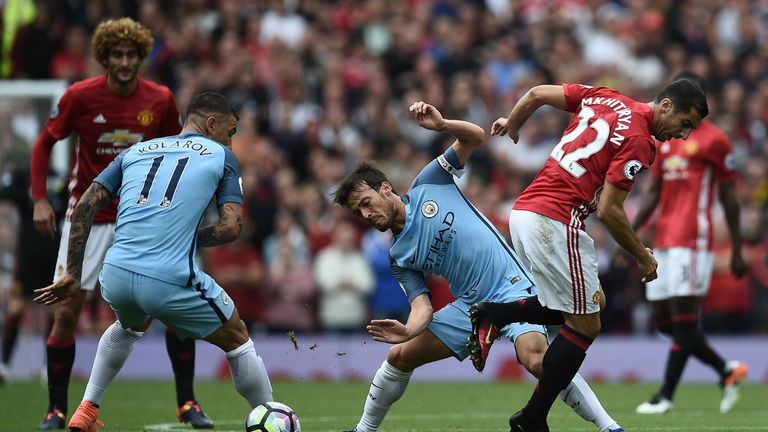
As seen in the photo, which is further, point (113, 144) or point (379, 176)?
point (113, 144)


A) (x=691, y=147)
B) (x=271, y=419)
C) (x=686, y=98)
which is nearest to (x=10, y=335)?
(x=271, y=419)

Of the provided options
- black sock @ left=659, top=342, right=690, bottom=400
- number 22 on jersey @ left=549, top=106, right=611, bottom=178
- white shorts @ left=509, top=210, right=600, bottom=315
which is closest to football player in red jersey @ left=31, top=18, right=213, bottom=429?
white shorts @ left=509, top=210, right=600, bottom=315

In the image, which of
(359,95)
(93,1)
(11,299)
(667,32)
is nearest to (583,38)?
(667,32)

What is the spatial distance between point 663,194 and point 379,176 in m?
4.87

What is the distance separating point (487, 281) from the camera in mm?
8352

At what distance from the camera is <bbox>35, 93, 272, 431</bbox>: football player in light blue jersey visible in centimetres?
769

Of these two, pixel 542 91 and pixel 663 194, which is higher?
pixel 542 91

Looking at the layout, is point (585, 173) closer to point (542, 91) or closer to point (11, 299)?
point (542, 91)

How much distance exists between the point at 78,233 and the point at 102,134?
6.68 feet

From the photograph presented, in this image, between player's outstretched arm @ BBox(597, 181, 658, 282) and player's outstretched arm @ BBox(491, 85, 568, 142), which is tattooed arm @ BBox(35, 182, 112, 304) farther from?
player's outstretched arm @ BBox(597, 181, 658, 282)

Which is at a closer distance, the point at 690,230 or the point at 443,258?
the point at 443,258

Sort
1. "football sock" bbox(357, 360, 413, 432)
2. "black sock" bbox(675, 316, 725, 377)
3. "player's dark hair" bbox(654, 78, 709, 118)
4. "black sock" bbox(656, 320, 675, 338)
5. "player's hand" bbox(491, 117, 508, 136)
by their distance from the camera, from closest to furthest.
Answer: "player's dark hair" bbox(654, 78, 709, 118), "player's hand" bbox(491, 117, 508, 136), "football sock" bbox(357, 360, 413, 432), "black sock" bbox(675, 316, 725, 377), "black sock" bbox(656, 320, 675, 338)

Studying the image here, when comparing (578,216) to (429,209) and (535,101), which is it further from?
(429,209)

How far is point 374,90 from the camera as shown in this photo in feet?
62.0
